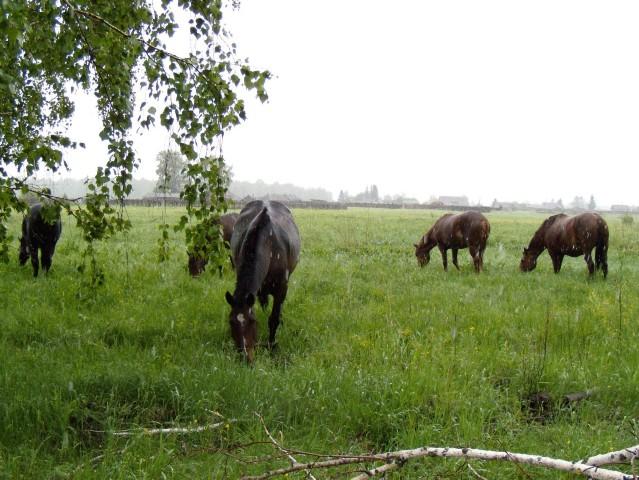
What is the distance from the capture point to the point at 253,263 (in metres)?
5.80

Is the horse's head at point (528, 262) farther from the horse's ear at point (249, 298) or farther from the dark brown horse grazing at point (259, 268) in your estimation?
the horse's ear at point (249, 298)

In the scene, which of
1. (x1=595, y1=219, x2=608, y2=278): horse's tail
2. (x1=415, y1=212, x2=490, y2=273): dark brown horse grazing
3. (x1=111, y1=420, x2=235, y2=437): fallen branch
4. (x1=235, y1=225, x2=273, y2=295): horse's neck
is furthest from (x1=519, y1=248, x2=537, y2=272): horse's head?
(x1=111, y1=420, x2=235, y2=437): fallen branch

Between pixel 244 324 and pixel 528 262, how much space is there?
10.1 metres

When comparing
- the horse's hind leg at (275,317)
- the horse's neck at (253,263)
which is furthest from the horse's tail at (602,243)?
the horse's neck at (253,263)

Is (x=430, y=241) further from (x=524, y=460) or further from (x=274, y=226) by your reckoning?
(x=524, y=460)

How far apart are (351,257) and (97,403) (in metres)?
10.3

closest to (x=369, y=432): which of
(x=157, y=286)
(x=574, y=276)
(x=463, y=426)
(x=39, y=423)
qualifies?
(x=463, y=426)

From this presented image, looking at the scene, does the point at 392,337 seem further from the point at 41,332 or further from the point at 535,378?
the point at 41,332

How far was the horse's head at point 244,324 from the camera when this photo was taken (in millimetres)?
5363

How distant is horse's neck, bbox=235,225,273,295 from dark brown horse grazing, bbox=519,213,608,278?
9.02 meters

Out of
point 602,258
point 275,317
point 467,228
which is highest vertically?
point 467,228

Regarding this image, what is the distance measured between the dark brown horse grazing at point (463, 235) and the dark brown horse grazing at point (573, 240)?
1.41 m

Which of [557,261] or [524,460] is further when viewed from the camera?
[557,261]

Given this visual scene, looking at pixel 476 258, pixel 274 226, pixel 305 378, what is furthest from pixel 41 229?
pixel 476 258
